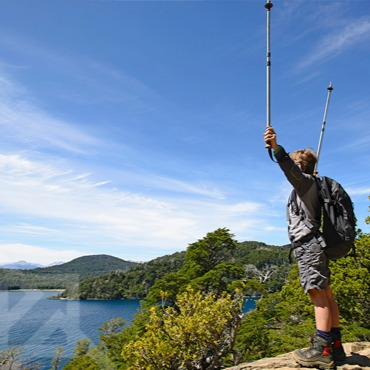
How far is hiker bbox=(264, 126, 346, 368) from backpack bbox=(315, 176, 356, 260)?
94mm

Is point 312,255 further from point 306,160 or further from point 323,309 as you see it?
point 306,160

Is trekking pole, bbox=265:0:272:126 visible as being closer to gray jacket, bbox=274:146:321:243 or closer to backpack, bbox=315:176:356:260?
gray jacket, bbox=274:146:321:243

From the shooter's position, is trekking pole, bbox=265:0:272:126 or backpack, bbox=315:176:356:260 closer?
backpack, bbox=315:176:356:260

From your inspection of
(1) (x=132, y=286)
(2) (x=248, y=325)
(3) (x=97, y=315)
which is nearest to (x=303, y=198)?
(2) (x=248, y=325)

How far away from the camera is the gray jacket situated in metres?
3.91

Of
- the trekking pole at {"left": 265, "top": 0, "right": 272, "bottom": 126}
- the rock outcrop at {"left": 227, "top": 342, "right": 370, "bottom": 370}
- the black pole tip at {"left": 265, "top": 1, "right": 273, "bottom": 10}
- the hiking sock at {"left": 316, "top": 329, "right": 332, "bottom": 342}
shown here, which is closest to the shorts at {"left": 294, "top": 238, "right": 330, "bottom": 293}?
the hiking sock at {"left": 316, "top": 329, "right": 332, "bottom": 342}

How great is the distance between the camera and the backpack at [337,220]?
3.88m

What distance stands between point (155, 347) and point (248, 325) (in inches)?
300

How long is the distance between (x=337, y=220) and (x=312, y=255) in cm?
53

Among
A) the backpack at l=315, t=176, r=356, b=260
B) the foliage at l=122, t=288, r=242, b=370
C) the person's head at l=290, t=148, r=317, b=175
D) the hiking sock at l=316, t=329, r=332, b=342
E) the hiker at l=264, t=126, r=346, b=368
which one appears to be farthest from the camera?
the foliage at l=122, t=288, r=242, b=370

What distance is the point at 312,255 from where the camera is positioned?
4.02 meters

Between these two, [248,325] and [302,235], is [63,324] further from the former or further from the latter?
[302,235]

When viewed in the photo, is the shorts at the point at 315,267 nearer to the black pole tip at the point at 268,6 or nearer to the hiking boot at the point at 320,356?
the hiking boot at the point at 320,356

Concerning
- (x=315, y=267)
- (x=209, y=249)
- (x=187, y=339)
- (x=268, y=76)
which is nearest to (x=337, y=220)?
A: (x=315, y=267)
